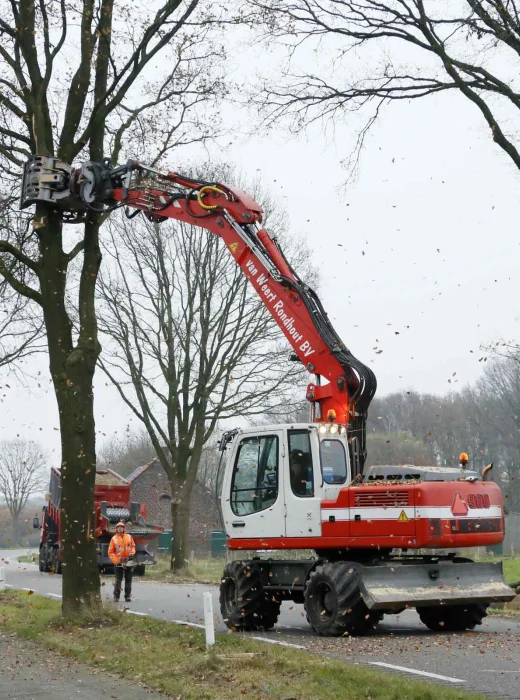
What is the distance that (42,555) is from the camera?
120ft

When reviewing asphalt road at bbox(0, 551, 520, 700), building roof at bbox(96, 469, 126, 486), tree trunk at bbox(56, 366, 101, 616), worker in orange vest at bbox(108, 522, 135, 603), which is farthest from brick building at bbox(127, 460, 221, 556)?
tree trunk at bbox(56, 366, 101, 616)

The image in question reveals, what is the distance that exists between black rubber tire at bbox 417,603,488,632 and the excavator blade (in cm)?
36

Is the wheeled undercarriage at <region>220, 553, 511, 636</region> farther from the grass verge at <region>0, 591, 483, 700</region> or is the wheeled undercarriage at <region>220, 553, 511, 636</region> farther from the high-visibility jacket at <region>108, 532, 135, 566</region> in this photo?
the high-visibility jacket at <region>108, 532, 135, 566</region>

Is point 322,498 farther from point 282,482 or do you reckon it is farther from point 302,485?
point 282,482

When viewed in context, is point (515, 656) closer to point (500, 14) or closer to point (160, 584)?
point (500, 14)

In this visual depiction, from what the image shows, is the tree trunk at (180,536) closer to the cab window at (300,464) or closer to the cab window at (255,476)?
the cab window at (255,476)

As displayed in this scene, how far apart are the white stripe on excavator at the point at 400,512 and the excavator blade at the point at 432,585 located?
0.67 meters

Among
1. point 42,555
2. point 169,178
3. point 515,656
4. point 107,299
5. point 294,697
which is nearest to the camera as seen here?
point 294,697

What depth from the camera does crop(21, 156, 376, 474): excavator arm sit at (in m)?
13.7

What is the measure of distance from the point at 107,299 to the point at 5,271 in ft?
49.1

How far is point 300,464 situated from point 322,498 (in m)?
0.58

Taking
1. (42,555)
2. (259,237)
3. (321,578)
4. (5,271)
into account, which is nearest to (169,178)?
(259,237)

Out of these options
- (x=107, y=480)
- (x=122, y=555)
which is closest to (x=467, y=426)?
(x=107, y=480)

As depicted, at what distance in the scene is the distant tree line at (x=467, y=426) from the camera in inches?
2356
